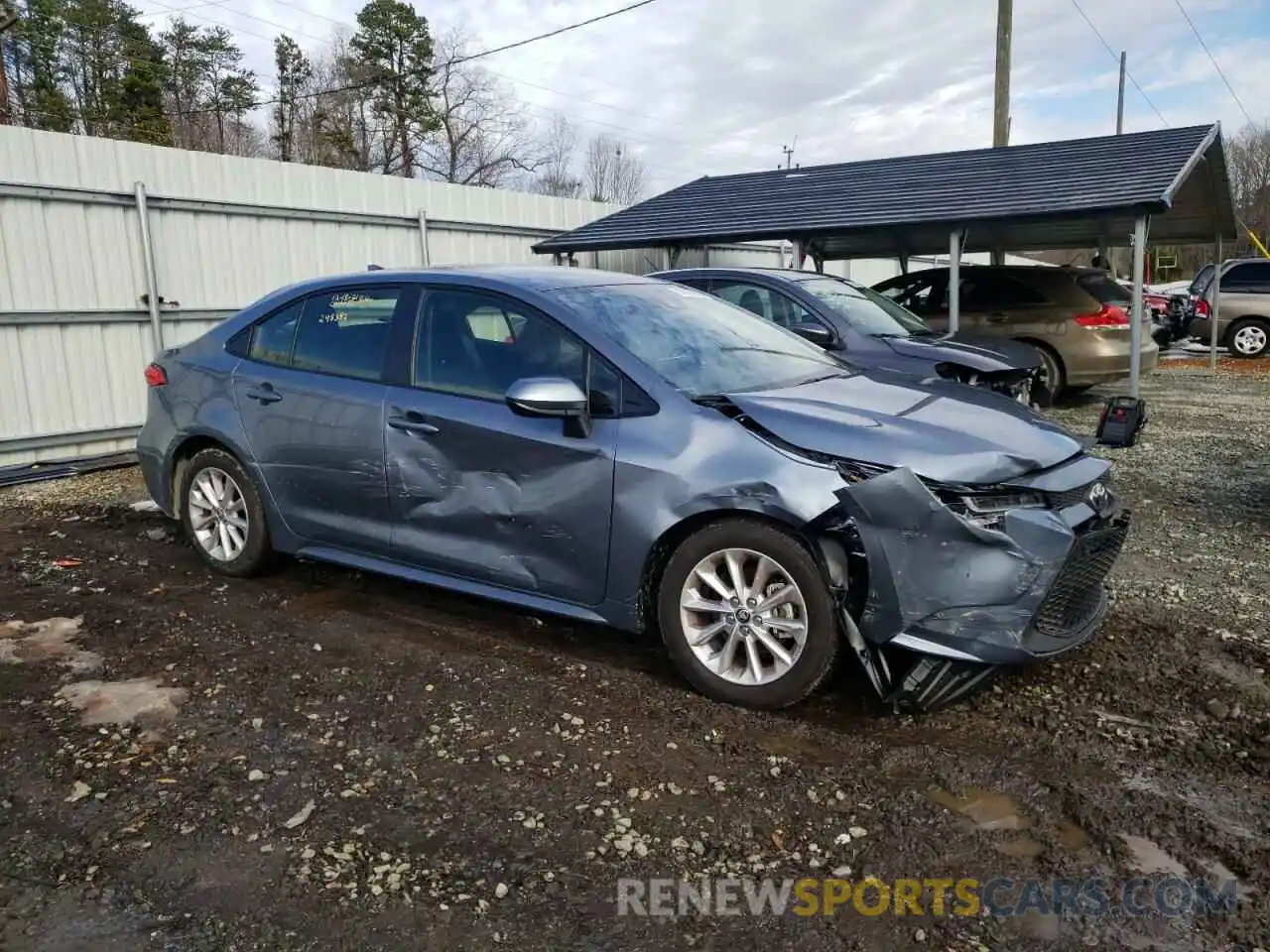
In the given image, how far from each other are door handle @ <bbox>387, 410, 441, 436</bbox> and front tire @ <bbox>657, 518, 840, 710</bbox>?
125cm

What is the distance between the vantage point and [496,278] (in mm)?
4297

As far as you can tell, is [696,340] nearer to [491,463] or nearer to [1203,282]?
[491,463]

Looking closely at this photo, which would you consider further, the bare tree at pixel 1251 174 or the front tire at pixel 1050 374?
the bare tree at pixel 1251 174

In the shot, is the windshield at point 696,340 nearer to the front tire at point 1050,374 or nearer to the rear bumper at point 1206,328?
the front tire at point 1050,374

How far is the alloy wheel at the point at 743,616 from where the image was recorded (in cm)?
345

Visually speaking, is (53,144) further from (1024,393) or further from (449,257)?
(1024,393)

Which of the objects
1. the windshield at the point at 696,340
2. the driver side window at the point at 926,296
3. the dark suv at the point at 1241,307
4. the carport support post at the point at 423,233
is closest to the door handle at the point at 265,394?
the windshield at the point at 696,340

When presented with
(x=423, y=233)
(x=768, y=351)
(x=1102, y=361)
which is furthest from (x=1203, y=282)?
(x=768, y=351)

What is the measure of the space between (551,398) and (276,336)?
1.98 metres

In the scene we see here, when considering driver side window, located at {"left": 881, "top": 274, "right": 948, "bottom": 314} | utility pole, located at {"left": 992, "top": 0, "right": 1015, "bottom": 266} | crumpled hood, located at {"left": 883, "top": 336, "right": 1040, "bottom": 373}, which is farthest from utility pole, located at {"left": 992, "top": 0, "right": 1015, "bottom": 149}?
crumpled hood, located at {"left": 883, "top": 336, "right": 1040, "bottom": 373}

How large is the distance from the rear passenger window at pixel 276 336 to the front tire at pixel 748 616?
7.88 ft

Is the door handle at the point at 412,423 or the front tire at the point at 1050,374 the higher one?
the door handle at the point at 412,423

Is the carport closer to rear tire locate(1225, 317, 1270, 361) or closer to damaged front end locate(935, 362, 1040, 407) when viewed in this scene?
rear tire locate(1225, 317, 1270, 361)

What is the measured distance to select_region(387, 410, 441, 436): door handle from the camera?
13.7ft
